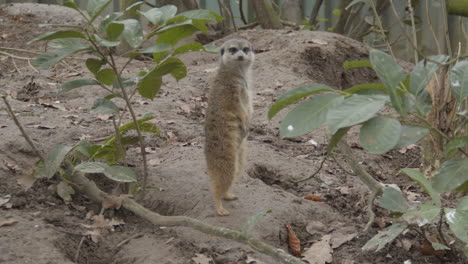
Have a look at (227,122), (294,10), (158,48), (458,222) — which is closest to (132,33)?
(158,48)

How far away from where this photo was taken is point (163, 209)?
323 centimetres

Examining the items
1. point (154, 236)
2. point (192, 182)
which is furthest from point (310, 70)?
point (154, 236)

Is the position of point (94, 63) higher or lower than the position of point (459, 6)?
lower

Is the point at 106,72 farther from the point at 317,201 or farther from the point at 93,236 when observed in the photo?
the point at 317,201

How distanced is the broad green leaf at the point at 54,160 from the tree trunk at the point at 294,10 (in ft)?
17.0

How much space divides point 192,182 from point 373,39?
17.3 feet

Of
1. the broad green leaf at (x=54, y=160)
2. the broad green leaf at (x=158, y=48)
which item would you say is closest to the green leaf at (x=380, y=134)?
the broad green leaf at (x=158, y=48)

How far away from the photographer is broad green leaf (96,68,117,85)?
2.74 meters

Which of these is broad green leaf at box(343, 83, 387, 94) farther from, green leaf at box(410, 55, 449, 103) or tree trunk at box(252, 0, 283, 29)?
tree trunk at box(252, 0, 283, 29)

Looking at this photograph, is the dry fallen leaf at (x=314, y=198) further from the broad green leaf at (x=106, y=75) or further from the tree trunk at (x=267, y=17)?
the tree trunk at (x=267, y=17)

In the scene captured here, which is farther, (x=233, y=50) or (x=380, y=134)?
(x=233, y=50)

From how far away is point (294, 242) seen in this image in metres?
2.86

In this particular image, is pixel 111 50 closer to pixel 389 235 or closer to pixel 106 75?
pixel 106 75

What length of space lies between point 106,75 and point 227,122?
0.80m
